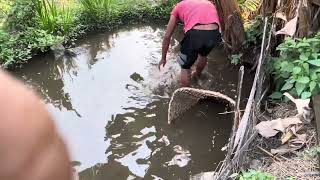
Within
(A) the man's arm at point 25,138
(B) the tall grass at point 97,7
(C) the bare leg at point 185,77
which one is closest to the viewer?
(A) the man's arm at point 25,138

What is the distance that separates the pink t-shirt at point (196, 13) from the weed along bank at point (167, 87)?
0.07 meters

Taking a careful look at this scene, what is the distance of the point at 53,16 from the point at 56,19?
2.4 inches

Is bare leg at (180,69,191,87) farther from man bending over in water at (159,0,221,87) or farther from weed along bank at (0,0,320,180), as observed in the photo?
man bending over in water at (159,0,221,87)

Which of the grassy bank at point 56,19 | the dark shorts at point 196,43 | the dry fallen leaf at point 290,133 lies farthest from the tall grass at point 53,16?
the dry fallen leaf at point 290,133

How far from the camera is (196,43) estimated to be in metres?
5.58

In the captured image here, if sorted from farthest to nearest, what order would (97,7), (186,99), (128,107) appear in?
1. (97,7)
2. (128,107)
3. (186,99)

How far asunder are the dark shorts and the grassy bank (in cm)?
Result: 212

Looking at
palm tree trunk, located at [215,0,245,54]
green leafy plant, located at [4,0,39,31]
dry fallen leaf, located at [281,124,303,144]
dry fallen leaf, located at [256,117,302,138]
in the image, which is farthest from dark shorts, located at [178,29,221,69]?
green leafy plant, located at [4,0,39,31]

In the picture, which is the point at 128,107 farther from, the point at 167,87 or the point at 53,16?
the point at 53,16

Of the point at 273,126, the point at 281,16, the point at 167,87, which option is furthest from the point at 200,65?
the point at 273,126

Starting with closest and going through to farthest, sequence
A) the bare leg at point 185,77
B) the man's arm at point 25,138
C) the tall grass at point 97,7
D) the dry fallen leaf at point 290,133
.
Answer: the man's arm at point 25,138 < the dry fallen leaf at point 290,133 < the bare leg at point 185,77 < the tall grass at point 97,7

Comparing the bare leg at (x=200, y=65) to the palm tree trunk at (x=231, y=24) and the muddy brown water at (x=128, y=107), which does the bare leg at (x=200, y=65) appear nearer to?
the muddy brown water at (x=128, y=107)

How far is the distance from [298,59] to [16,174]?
4532 millimetres

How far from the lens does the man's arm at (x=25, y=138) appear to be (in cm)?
65
